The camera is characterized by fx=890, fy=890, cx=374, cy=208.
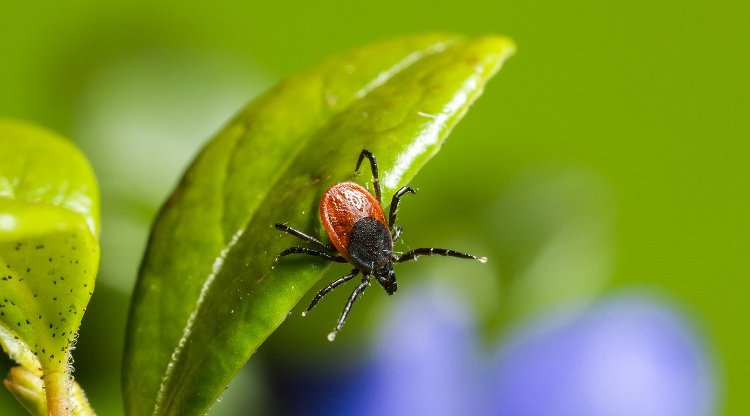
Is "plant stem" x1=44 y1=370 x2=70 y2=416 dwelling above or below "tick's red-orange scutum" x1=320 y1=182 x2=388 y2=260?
below

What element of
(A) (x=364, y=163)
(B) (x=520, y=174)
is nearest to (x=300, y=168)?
(A) (x=364, y=163)

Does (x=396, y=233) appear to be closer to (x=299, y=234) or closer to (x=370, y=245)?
(x=370, y=245)

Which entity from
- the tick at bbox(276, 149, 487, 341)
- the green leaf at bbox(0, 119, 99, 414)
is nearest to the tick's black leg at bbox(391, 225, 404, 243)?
the tick at bbox(276, 149, 487, 341)

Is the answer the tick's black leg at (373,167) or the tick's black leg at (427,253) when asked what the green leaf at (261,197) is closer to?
the tick's black leg at (373,167)

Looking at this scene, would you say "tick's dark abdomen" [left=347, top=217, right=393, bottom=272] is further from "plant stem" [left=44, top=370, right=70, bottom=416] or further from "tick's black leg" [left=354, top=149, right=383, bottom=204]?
"plant stem" [left=44, top=370, right=70, bottom=416]

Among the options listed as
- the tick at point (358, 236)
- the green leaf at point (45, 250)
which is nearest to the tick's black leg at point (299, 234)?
the tick at point (358, 236)

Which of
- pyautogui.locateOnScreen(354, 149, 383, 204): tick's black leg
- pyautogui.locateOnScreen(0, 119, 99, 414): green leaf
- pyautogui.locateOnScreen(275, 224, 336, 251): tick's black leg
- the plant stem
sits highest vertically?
pyautogui.locateOnScreen(354, 149, 383, 204): tick's black leg

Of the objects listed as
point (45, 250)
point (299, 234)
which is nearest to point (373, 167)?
point (299, 234)
